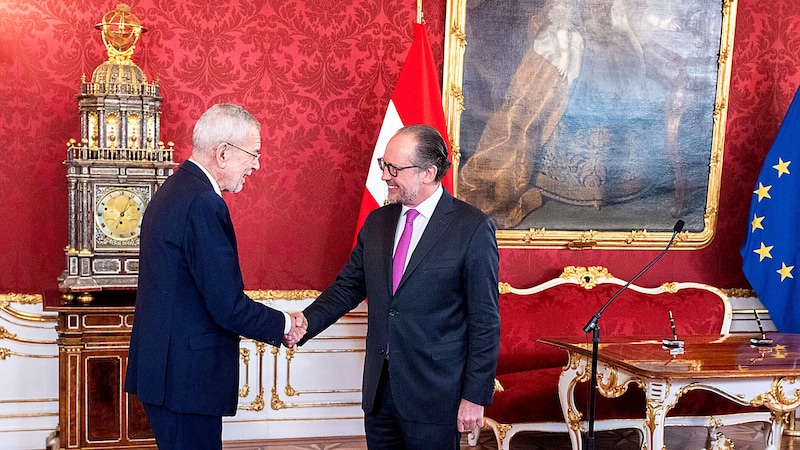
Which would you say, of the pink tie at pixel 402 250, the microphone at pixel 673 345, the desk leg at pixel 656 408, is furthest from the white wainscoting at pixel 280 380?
the pink tie at pixel 402 250

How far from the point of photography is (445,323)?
8.80 feet

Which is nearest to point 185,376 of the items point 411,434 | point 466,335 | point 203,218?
point 203,218

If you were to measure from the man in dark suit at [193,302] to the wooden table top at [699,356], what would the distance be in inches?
71.6

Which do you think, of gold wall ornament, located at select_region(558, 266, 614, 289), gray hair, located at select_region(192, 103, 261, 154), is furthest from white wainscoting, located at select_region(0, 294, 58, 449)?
gold wall ornament, located at select_region(558, 266, 614, 289)

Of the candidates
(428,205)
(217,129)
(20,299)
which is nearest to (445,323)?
(428,205)

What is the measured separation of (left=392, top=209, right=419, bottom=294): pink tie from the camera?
2781 millimetres

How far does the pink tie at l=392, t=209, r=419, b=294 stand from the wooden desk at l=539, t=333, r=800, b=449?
1.26m

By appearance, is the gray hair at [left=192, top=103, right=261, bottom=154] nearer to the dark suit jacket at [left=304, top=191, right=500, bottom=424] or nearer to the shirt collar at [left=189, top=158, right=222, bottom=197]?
the shirt collar at [left=189, top=158, right=222, bottom=197]

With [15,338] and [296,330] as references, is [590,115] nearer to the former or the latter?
[296,330]

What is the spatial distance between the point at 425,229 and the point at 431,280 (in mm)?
185

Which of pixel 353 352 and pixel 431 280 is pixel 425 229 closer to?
pixel 431 280

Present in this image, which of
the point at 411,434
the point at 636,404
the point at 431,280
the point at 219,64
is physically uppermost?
the point at 219,64

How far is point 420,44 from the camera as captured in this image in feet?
15.4

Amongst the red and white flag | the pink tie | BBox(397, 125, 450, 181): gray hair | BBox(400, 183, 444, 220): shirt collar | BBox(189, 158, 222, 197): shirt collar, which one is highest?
the red and white flag
